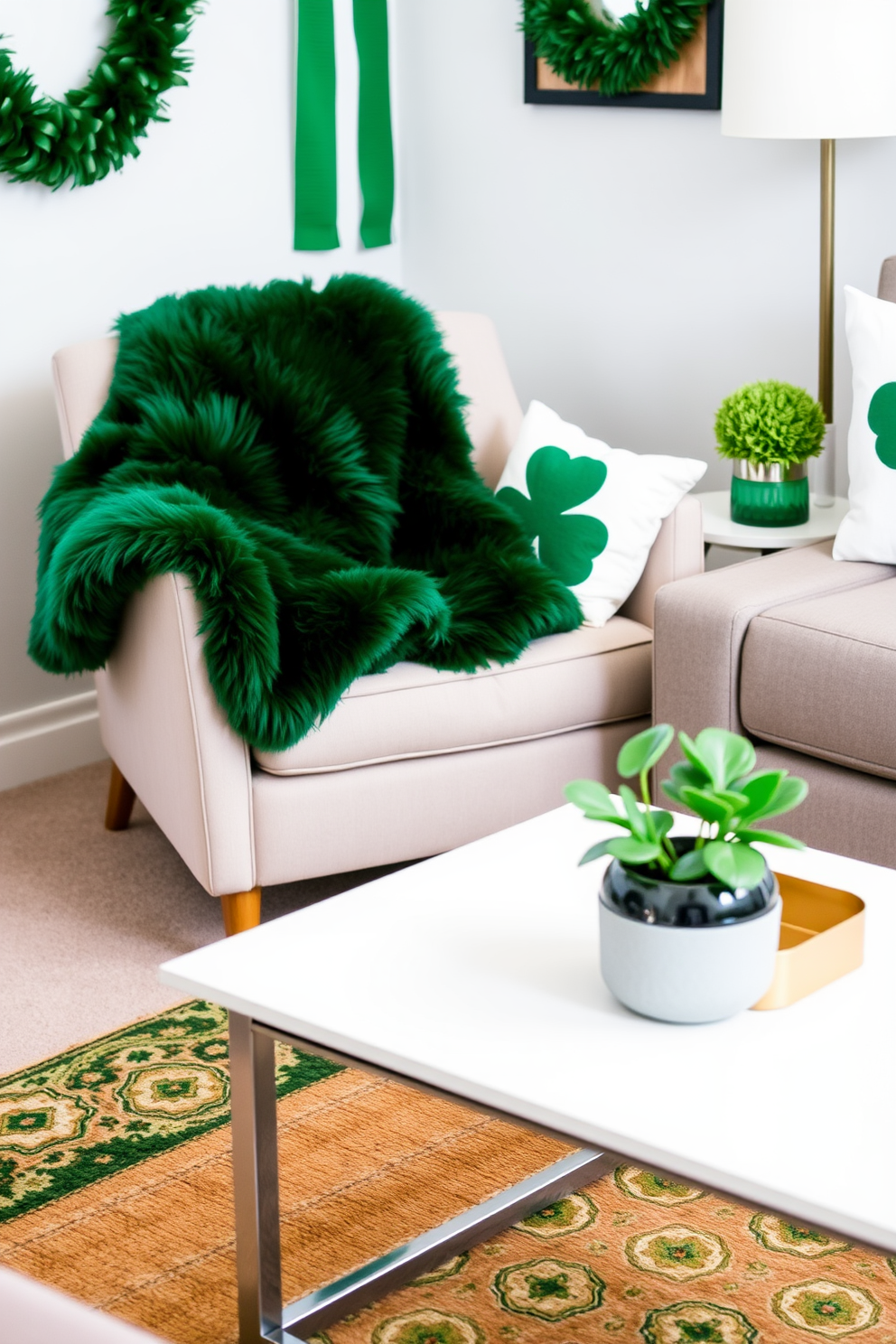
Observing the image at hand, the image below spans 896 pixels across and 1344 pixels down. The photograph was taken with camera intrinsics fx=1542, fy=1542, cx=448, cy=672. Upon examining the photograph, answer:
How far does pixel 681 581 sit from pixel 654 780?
35 cm

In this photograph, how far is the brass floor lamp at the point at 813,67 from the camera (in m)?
2.38

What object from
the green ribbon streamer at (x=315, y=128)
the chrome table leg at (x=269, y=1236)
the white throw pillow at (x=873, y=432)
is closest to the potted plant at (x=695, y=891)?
the chrome table leg at (x=269, y=1236)

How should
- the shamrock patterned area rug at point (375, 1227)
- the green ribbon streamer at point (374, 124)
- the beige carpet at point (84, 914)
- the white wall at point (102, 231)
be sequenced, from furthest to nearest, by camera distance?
the green ribbon streamer at point (374, 124)
the white wall at point (102, 231)
the beige carpet at point (84, 914)
the shamrock patterned area rug at point (375, 1227)

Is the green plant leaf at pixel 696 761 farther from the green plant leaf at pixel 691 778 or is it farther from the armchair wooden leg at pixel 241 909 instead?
the armchair wooden leg at pixel 241 909

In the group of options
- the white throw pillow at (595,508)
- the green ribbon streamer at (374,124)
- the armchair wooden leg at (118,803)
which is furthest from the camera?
the green ribbon streamer at (374,124)

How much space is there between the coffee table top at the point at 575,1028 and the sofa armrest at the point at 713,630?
0.68 m

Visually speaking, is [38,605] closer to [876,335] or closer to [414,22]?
[876,335]

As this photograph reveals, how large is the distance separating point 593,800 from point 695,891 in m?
0.11

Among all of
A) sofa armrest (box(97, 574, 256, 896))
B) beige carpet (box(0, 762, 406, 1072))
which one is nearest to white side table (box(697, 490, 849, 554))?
beige carpet (box(0, 762, 406, 1072))

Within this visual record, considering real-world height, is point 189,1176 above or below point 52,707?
below

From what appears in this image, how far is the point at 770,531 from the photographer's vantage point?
2594 millimetres

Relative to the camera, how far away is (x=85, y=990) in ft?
7.22

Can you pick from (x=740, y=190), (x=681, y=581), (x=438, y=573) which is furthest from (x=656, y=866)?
(x=740, y=190)

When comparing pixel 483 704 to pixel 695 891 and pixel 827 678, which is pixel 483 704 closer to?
pixel 827 678
